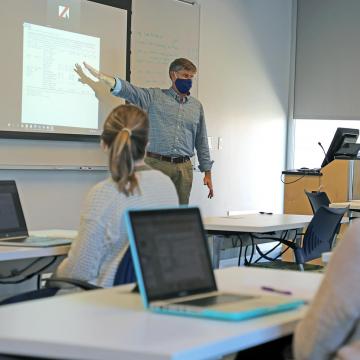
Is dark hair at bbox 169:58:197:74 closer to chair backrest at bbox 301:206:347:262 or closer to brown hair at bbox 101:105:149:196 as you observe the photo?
chair backrest at bbox 301:206:347:262

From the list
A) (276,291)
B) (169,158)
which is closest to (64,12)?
(169,158)

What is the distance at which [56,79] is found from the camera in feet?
20.0

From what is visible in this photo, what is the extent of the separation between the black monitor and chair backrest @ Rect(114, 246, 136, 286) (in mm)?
5073

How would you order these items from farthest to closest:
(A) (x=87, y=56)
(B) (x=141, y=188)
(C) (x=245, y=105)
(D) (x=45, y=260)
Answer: (C) (x=245, y=105), (A) (x=87, y=56), (D) (x=45, y=260), (B) (x=141, y=188)

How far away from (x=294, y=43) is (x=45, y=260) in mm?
6978

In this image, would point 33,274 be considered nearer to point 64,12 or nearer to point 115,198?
point 115,198

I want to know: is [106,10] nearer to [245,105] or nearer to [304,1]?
[245,105]

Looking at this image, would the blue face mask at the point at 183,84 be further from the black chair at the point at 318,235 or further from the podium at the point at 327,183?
the black chair at the point at 318,235

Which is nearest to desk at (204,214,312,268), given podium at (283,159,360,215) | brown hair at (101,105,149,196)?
brown hair at (101,105,149,196)

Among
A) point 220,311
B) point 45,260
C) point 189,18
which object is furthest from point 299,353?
point 189,18

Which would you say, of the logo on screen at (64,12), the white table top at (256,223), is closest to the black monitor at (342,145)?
the white table top at (256,223)

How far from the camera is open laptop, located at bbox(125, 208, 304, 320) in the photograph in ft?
6.22

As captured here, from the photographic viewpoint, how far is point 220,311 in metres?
1.84

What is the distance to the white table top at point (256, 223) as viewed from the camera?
4.54 m
